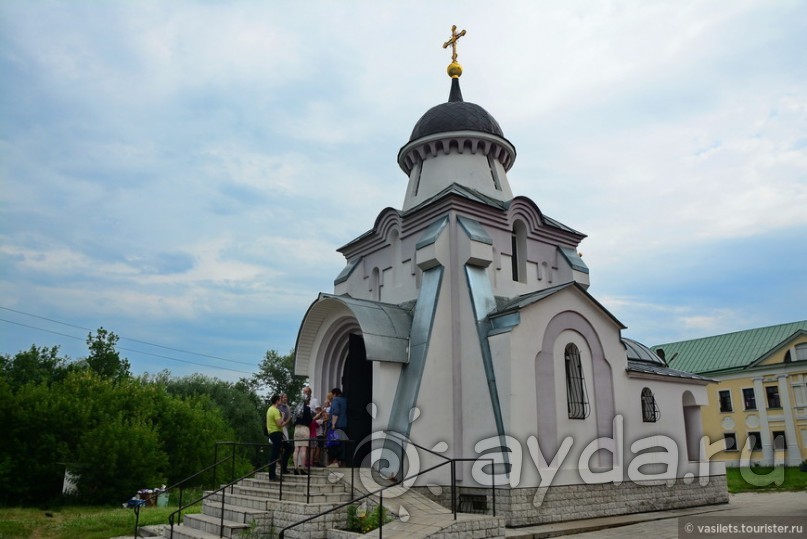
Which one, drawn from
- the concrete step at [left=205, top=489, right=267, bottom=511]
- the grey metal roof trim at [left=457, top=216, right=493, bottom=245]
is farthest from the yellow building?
the concrete step at [left=205, top=489, right=267, bottom=511]

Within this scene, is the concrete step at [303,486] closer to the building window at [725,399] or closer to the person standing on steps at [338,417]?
the person standing on steps at [338,417]

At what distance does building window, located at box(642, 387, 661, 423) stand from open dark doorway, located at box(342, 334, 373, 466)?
6.43 metres

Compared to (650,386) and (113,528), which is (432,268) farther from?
(113,528)

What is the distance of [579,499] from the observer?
36.7 ft

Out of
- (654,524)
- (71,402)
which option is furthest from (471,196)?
(71,402)

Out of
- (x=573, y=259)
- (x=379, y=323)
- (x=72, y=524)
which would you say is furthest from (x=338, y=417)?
(x=573, y=259)

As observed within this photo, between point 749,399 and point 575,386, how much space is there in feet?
87.2

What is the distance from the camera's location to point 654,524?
1096 cm

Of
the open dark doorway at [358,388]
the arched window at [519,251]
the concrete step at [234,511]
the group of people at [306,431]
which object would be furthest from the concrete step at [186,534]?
the arched window at [519,251]

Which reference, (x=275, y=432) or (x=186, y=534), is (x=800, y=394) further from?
(x=186, y=534)

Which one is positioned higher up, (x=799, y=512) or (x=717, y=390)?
(x=717, y=390)

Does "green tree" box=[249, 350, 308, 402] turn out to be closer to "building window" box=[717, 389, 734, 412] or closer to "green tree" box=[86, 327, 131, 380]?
"green tree" box=[86, 327, 131, 380]

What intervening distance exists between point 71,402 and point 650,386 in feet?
58.3

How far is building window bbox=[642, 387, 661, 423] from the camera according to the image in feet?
Answer: 44.3
